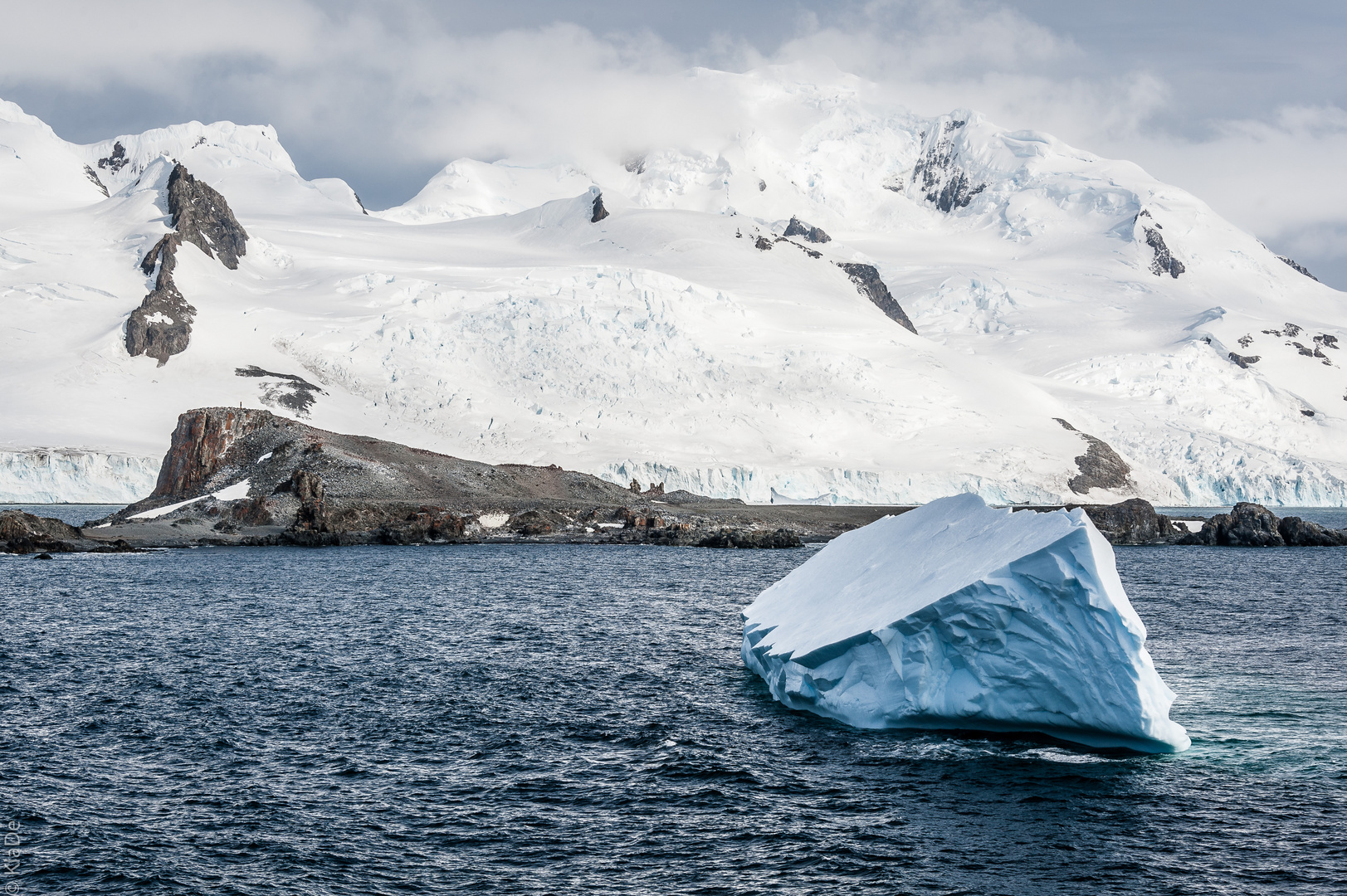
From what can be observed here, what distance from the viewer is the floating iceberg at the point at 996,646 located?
65.7ft

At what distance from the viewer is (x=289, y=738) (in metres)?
22.1

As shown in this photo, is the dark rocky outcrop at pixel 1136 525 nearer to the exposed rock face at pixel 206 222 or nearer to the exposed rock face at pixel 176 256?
the exposed rock face at pixel 176 256

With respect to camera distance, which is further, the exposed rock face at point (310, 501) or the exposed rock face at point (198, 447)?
the exposed rock face at point (198, 447)

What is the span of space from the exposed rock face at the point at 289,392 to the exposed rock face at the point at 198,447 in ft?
131

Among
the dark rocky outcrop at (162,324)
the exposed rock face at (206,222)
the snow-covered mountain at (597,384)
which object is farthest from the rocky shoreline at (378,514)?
the exposed rock face at (206,222)

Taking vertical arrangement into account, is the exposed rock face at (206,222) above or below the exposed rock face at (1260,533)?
above

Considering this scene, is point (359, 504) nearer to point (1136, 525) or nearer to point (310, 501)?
point (310, 501)

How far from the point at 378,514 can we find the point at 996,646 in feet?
222

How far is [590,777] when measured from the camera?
1959 centimetres

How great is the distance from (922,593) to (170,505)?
7757 centimetres

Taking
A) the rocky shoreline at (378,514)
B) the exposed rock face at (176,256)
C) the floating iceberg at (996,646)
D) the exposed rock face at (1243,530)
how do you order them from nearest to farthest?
the floating iceberg at (996,646)
the rocky shoreline at (378,514)
the exposed rock face at (1243,530)
the exposed rock face at (176,256)

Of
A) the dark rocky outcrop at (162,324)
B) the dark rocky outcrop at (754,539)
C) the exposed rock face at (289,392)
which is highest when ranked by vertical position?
the dark rocky outcrop at (162,324)

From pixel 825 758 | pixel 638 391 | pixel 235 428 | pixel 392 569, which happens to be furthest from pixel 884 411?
pixel 825 758

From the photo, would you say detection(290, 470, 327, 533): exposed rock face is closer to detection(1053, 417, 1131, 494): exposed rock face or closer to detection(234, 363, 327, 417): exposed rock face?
detection(234, 363, 327, 417): exposed rock face
